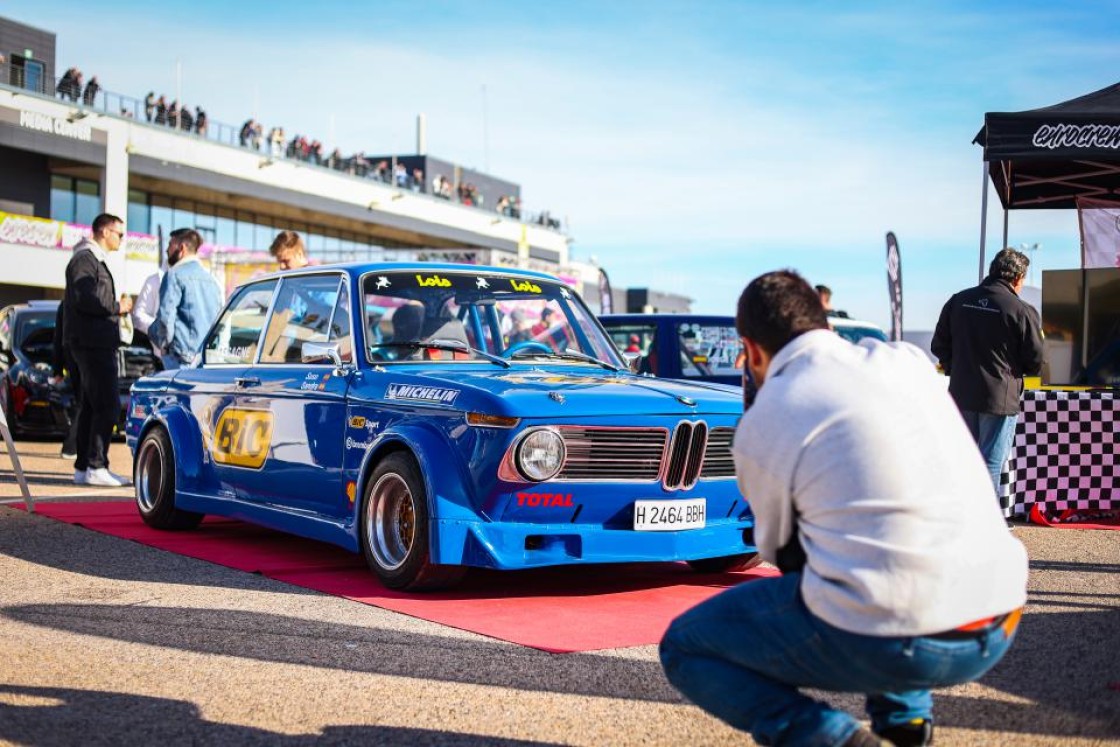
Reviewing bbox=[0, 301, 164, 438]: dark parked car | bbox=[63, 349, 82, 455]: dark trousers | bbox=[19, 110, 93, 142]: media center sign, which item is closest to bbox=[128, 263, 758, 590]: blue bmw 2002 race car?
bbox=[63, 349, 82, 455]: dark trousers

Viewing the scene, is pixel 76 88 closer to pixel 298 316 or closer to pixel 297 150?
pixel 297 150

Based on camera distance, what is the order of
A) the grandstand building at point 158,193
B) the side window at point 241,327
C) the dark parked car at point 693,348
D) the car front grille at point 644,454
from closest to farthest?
the car front grille at point 644,454 → the side window at point 241,327 → the dark parked car at point 693,348 → the grandstand building at point 158,193

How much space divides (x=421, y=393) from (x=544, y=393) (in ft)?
2.07

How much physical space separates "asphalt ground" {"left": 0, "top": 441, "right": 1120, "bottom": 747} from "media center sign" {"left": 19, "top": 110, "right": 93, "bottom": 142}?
38.3 meters

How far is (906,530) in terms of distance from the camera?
2725 millimetres

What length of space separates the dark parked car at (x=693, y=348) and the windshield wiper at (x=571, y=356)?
390 centimetres

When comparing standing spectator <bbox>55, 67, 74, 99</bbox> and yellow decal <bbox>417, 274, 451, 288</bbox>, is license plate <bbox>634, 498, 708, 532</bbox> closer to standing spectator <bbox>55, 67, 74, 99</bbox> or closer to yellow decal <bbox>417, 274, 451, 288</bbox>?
yellow decal <bbox>417, 274, 451, 288</bbox>

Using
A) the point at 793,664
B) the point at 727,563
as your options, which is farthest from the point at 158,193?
the point at 793,664

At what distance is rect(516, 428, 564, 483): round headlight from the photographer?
5.54m

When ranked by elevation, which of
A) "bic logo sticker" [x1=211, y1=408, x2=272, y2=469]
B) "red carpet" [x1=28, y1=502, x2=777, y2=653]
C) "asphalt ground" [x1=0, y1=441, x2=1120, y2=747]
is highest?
"bic logo sticker" [x1=211, y1=408, x2=272, y2=469]

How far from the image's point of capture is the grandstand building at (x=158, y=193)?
3931 centimetres

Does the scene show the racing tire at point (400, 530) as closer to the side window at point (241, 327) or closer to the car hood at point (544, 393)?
the car hood at point (544, 393)

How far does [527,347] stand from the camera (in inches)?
276

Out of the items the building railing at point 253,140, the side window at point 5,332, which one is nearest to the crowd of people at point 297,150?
the building railing at point 253,140
